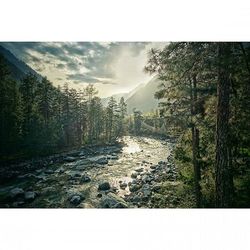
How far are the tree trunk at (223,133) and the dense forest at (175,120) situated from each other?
0.05 feet

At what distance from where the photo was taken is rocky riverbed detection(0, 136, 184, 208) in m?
5.49

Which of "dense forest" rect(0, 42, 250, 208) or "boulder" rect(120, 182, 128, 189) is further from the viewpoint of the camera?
"boulder" rect(120, 182, 128, 189)

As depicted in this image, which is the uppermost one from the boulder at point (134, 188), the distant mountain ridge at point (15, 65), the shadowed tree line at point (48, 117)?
the distant mountain ridge at point (15, 65)

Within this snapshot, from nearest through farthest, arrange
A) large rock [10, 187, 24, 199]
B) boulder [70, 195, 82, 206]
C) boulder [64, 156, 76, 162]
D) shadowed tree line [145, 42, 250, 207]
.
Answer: shadowed tree line [145, 42, 250, 207], large rock [10, 187, 24, 199], boulder [70, 195, 82, 206], boulder [64, 156, 76, 162]

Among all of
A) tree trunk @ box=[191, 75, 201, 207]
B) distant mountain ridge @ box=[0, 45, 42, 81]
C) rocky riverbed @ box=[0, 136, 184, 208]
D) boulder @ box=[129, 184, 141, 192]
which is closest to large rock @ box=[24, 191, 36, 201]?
rocky riverbed @ box=[0, 136, 184, 208]

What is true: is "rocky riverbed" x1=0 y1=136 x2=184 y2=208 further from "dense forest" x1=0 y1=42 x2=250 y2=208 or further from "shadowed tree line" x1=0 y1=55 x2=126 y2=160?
"shadowed tree line" x1=0 y1=55 x2=126 y2=160

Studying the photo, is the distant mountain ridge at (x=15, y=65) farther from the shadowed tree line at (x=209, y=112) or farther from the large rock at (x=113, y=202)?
the large rock at (x=113, y=202)

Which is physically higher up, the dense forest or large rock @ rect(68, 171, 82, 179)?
the dense forest

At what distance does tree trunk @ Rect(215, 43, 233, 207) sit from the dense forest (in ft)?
0.05

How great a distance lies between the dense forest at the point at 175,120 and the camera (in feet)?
16.4

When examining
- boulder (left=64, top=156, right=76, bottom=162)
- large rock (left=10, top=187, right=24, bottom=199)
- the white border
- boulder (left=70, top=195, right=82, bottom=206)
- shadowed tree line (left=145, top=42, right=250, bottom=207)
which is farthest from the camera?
boulder (left=64, top=156, right=76, bottom=162)
